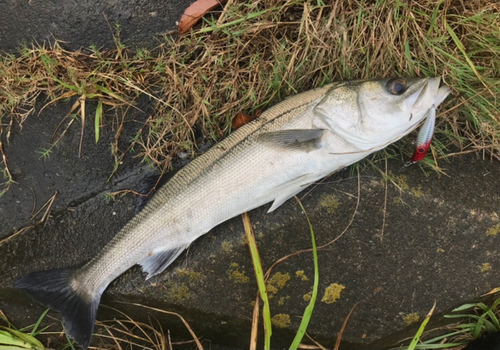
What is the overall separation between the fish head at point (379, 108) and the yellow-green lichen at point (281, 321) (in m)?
1.28

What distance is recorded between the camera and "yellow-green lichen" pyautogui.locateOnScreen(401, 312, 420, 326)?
282cm

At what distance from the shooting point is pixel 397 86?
2482 millimetres

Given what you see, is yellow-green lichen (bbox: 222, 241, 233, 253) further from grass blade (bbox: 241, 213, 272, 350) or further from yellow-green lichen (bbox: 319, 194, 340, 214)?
yellow-green lichen (bbox: 319, 194, 340, 214)

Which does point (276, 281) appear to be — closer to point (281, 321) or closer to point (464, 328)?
point (281, 321)

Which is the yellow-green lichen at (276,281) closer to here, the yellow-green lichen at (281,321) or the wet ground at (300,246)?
the wet ground at (300,246)

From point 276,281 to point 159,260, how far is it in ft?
2.63

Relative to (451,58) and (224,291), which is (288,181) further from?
(451,58)

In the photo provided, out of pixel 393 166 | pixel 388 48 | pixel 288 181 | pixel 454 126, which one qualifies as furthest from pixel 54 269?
pixel 454 126

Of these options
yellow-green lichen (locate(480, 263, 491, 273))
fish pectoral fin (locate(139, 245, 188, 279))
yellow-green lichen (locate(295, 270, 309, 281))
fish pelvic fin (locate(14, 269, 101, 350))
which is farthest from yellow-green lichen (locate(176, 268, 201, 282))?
yellow-green lichen (locate(480, 263, 491, 273))

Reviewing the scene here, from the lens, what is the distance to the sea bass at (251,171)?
250 cm

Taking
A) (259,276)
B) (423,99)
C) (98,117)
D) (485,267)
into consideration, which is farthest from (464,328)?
(98,117)

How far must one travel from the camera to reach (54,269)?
274 cm

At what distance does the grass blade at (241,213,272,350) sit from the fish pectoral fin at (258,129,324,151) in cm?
57

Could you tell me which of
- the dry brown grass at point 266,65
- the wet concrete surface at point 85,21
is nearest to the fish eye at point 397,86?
the dry brown grass at point 266,65
